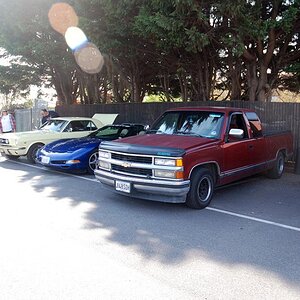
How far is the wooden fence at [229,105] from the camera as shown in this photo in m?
10.5

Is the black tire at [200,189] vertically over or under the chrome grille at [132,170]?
under

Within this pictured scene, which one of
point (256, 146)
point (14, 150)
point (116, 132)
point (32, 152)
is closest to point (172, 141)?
point (256, 146)

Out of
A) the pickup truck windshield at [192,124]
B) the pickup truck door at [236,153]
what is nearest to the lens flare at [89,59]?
the pickup truck windshield at [192,124]

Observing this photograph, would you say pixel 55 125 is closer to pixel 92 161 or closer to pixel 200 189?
pixel 92 161

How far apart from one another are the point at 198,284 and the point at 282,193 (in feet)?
15.3

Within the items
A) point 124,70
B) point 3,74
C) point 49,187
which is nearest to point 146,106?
point 124,70

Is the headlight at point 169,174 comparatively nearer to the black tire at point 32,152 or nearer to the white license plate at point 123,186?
the white license plate at point 123,186

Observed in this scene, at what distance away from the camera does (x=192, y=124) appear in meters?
7.14

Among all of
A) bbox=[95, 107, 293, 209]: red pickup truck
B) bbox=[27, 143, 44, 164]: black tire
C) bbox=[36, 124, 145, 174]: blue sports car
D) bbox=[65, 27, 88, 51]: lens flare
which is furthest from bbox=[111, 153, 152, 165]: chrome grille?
bbox=[65, 27, 88, 51]: lens flare

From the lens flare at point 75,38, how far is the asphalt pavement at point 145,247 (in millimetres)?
7370

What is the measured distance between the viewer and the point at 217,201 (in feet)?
22.5

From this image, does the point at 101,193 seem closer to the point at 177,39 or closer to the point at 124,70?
the point at 177,39

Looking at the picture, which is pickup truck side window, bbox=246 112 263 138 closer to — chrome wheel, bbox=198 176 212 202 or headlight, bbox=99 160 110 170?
chrome wheel, bbox=198 176 212 202

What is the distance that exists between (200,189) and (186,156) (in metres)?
0.82
